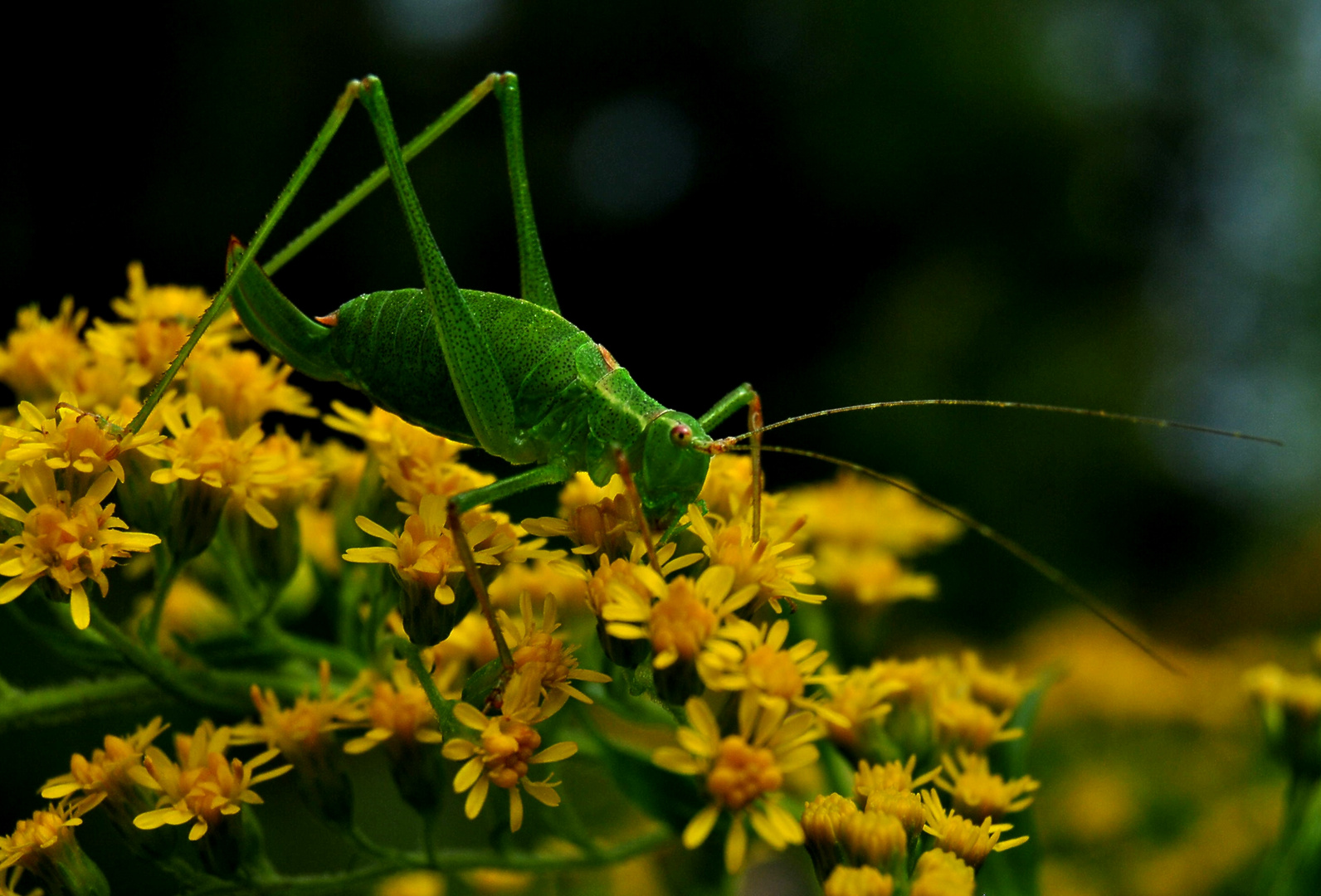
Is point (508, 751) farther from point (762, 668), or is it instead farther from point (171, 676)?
point (171, 676)

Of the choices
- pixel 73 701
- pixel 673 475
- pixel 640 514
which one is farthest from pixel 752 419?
pixel 73 701

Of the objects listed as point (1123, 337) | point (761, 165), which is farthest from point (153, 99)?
point (1123, 337)

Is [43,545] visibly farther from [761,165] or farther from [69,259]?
[761,165]

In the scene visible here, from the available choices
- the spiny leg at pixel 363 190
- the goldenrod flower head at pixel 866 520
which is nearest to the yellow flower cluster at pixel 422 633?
the spiny leg at pixel 363 190

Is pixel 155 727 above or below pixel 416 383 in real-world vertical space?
below

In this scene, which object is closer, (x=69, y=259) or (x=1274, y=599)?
(x=1274, y=599)

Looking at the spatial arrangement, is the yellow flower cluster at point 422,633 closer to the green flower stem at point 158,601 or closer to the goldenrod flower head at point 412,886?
the green flower stem at point 158,601
